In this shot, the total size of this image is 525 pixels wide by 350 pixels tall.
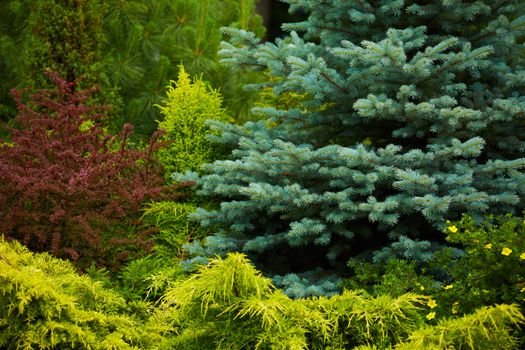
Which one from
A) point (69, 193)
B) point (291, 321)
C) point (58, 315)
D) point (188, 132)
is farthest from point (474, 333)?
point (188, 132)

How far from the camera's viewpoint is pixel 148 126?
23.1 ft

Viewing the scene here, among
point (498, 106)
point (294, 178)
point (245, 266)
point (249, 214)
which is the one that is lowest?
point (249, 214)

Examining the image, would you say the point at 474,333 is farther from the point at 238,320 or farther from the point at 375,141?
the point at 375,141

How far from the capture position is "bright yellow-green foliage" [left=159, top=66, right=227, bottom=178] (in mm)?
5285

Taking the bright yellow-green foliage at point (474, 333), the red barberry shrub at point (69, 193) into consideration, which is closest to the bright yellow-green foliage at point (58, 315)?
the red barberry shrub at point (69, 193)

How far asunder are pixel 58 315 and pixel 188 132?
7.57 ft

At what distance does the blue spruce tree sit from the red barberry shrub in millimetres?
490

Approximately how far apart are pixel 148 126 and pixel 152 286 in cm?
303

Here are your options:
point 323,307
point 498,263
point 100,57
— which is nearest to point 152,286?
point 323,307

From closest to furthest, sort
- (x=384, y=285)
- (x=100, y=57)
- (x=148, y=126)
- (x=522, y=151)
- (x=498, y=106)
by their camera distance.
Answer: (x=384, y=285)
(x=498, y=106)
(x=522, y=151)
(x=100, y=57)
(x=148, y=126)

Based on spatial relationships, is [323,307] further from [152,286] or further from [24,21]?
[24,21]

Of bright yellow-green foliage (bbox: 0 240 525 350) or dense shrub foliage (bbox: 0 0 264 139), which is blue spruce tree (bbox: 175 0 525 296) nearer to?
bright yellow-green foliage (bbox: 0 240 525 350)

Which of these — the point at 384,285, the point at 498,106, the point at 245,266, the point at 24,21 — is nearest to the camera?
the point at 245,266

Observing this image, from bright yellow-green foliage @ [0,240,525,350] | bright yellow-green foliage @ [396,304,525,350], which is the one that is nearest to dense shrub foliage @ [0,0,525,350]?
bright yellow-green foliage @ [0,240,525,350]
